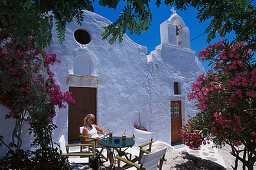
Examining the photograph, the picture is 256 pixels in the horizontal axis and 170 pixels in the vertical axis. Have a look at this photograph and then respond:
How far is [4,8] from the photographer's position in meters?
1.30

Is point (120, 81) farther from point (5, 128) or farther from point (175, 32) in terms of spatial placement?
point (175, 32)

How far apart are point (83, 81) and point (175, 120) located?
512 centimetres

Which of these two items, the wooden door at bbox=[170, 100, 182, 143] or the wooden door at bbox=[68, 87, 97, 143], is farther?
the wooden door at bbox=[170, 100, 182, 143]

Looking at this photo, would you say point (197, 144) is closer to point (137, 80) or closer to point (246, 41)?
point (246, 41)

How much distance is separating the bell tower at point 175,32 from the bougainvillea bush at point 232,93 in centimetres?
519

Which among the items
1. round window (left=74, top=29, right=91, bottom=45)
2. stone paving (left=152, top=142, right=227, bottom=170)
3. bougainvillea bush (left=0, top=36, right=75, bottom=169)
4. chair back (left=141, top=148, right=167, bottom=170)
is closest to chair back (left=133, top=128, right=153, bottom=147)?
stone paving (left=152, top=142, right=227, bottom=170)

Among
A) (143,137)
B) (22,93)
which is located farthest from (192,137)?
(22,93)

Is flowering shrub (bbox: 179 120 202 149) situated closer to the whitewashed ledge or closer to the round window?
the whitewashed ledge

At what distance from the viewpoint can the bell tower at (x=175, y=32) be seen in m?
8.04

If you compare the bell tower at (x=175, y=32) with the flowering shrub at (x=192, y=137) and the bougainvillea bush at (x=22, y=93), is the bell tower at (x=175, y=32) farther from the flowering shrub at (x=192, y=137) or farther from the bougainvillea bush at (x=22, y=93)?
the bougainvillea bush at (x=22, y=93)

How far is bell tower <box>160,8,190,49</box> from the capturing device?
26.4 feet

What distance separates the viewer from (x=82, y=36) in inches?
233

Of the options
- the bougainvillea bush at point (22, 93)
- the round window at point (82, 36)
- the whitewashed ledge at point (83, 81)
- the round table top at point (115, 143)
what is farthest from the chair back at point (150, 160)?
the round window at point (82, 36)

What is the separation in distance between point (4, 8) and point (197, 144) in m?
4.09
